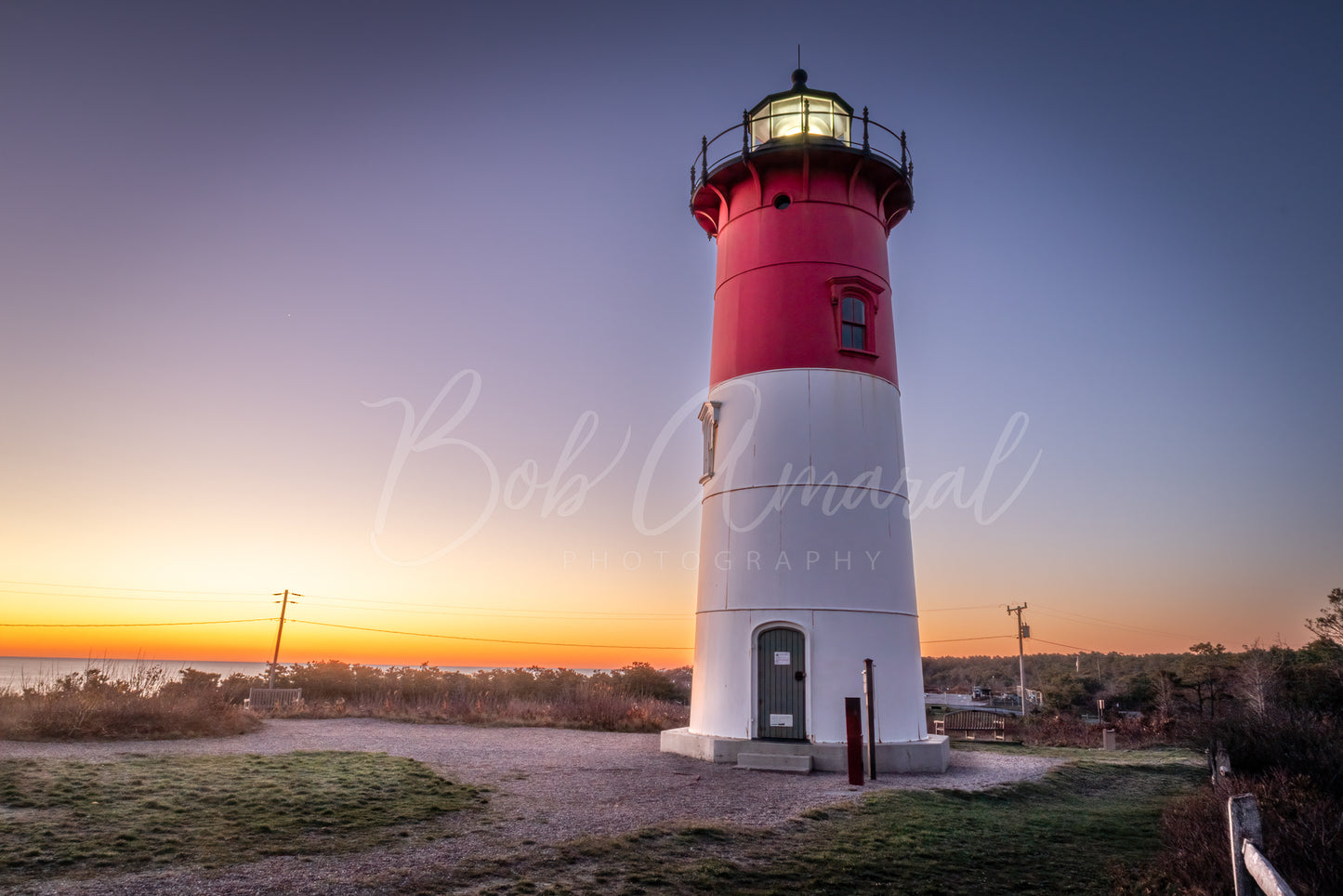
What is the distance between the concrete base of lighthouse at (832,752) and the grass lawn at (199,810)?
4792 millimetres

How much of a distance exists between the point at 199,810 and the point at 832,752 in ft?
28.2

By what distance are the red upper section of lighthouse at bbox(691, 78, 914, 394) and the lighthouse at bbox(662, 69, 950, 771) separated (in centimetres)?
4

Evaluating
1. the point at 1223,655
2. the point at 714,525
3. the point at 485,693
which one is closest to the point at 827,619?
the point at 714,525

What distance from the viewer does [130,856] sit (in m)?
6.07

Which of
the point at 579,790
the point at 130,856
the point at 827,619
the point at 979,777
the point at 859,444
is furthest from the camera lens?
the point at 859,444

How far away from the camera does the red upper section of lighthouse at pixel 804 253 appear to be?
48.7 ft

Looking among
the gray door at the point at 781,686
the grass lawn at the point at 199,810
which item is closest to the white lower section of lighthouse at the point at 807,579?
the gray door at the point at 781,686

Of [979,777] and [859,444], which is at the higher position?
[859,444]

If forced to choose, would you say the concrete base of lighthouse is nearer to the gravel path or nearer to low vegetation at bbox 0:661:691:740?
the gravel path

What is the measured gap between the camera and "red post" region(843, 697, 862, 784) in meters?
11.4

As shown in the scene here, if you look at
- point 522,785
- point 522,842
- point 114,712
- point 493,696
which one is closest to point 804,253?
point 522,785

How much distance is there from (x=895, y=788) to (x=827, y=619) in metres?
3.27

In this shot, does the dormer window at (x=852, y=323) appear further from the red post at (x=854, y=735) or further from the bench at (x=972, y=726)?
the bench at (x=972, y=726)

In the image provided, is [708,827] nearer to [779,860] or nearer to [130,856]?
[779,860]
